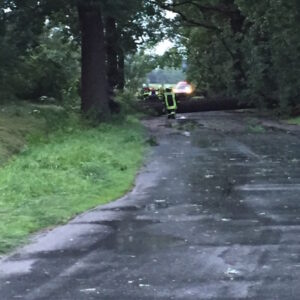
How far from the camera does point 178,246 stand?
24.0 feet

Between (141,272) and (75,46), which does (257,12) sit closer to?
(75,46)

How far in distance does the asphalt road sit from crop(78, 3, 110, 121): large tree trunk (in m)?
11.7

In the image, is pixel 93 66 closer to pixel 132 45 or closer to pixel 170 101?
pixel 132 45

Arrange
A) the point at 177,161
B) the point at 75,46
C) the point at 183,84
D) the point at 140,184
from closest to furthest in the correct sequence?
the point at 140,184
the point at 177,161
the point at 75,46
the point at 183,84

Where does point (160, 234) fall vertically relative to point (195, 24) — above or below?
below

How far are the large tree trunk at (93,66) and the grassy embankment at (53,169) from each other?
288 centimetres

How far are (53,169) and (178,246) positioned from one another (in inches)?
229

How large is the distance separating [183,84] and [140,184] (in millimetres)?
43167

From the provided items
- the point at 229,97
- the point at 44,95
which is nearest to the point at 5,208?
the point at 44,95

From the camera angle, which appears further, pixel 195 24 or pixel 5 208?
pixel 195 24

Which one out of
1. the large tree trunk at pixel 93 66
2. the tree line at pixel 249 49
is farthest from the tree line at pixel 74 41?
the tree line at pixel 249 49

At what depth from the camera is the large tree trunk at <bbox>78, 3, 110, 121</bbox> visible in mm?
24594

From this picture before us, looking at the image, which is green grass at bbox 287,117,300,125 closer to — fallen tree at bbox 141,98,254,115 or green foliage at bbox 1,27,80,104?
fallen tree at bbox 141,98,254,115

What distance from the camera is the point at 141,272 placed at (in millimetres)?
6266
